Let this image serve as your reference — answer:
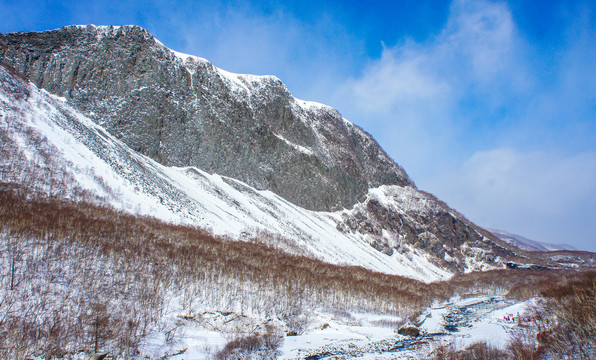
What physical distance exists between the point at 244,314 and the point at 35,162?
20596mm

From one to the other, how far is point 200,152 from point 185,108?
310 inches

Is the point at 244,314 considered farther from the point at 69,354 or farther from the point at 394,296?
the point at 394,296

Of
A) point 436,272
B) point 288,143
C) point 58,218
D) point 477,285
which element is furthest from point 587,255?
point 58,218

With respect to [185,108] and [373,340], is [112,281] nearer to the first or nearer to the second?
[373,340]

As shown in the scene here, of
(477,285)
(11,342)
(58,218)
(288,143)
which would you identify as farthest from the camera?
(288,143)

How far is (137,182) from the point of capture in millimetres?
29938

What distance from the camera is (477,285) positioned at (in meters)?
48.9

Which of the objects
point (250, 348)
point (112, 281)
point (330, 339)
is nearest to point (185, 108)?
point (112, 281)

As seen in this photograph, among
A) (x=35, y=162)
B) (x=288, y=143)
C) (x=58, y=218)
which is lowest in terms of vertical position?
(x=58, y=218)

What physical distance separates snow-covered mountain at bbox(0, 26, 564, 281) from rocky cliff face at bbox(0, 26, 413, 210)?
205 millimetres

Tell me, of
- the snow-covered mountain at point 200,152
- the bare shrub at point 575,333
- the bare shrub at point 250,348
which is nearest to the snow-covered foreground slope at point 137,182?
the snow-covered mountain at point 200,152

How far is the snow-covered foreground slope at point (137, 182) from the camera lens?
24.8 m

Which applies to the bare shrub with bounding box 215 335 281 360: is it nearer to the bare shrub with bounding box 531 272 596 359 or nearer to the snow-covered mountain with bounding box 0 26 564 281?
the bare shrub with bounding box 531 272 596 359

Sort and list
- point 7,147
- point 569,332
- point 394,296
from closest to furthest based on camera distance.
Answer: point 569,332
point 7,147
point 394,296
